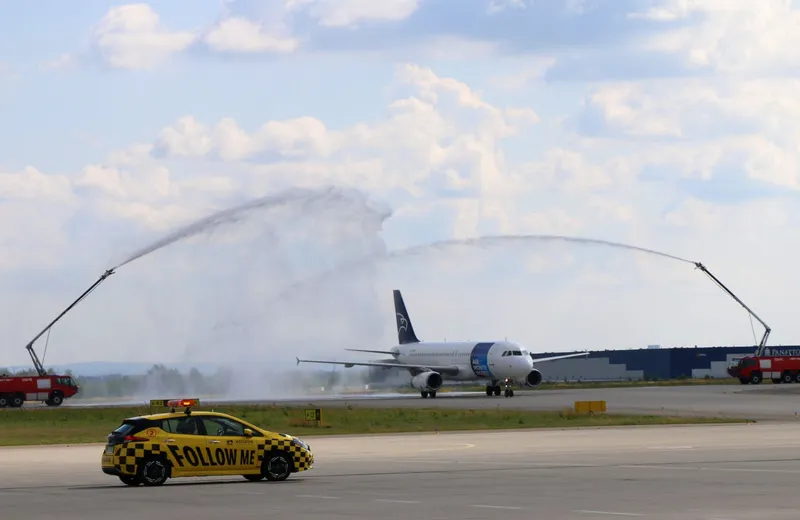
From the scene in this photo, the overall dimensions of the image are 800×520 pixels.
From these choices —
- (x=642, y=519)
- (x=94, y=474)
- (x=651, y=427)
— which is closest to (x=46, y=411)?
(x=651, y=427)

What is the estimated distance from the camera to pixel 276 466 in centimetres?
3456

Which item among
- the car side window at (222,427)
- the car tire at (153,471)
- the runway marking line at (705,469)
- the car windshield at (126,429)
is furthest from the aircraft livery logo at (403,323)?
the car windshield at (126,429)

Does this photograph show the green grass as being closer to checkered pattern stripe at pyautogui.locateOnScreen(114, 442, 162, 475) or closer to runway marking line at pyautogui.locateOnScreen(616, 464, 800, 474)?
checkered pattern stripe at pyautogui.locateOnScreen(114, 442, 162, 475)

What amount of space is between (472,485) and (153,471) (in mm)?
8134

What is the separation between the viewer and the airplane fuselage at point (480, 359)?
10569 centimetres

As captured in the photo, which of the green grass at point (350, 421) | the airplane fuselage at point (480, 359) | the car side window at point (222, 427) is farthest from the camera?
the airplane fuselage at point (480, 359)

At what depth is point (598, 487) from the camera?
30.2 m

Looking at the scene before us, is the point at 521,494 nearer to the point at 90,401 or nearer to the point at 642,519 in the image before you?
the point at 642,519

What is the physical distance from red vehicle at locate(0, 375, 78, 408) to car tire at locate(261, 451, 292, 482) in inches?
3109

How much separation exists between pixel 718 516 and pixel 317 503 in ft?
27.7

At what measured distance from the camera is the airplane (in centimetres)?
10594

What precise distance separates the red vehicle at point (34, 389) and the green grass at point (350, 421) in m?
25.9

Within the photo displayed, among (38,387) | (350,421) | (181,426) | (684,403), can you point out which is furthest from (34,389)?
(181,426)

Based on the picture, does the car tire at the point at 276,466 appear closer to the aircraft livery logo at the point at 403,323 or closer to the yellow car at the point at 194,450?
the yellow car at the point at 194,450
